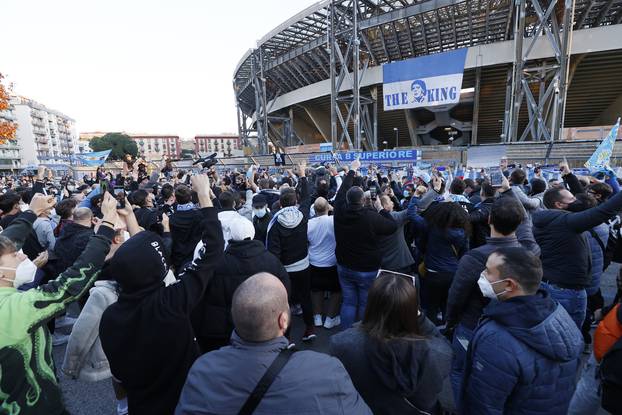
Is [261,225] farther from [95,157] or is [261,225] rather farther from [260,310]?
[95,157]

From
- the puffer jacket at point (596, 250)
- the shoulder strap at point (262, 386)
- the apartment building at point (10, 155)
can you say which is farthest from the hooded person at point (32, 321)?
the apartment building at point (10, 155)

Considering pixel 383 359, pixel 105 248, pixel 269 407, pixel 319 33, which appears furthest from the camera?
pixel 319 33

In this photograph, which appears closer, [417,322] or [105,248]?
[417,322]

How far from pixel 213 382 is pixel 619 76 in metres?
32.8

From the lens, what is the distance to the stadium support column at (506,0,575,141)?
60.7ft

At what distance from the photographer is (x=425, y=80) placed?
1986 centimetres

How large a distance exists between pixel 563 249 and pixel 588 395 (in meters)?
1.28

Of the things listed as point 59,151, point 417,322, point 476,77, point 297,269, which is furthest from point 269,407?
point 59,151

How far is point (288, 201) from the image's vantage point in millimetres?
3732

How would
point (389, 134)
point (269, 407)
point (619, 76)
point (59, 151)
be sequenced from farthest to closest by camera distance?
point (59, 151) → point (389, 134) → point (619, 76) → point (269, 407)

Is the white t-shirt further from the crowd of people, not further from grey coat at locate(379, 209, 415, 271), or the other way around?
the crowd of people

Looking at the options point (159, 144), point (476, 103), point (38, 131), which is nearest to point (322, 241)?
point (476, 103)

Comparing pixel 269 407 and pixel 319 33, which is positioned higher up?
pixel 319 33

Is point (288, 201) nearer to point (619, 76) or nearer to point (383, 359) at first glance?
point (383, 359)
